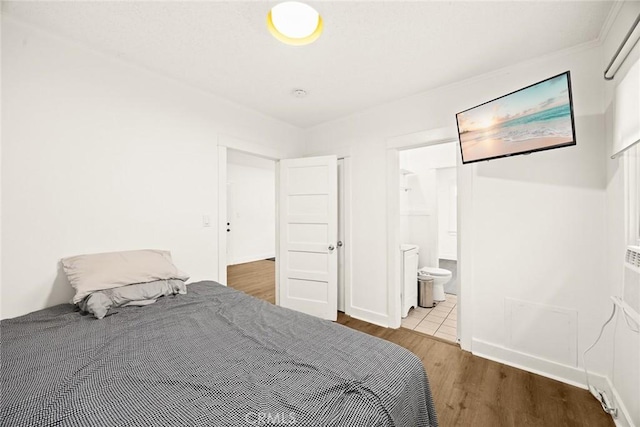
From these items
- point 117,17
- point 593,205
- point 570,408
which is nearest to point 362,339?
point 570,408

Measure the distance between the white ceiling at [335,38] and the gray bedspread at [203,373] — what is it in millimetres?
1829

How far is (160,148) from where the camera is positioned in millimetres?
2250

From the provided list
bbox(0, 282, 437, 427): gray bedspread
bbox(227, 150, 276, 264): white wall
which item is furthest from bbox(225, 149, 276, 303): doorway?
bbox(0, 282, 437, 427): gray bedspread

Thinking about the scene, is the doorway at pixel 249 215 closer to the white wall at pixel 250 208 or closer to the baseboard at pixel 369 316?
the white wall at pixel 250 208

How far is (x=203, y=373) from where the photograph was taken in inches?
38.0

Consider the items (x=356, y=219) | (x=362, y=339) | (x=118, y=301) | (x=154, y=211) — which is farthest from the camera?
(x=356, y=219)

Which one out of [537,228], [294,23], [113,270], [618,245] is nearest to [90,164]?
[113,270]

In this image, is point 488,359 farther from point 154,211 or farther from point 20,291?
point 20,291

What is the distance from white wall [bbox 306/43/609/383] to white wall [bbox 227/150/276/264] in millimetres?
4572

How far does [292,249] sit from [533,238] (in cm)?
241

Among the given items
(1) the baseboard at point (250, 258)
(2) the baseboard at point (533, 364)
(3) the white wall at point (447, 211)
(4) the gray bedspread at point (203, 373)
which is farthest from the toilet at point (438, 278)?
(1) the baseboard at point (250, 258)

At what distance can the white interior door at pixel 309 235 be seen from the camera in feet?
10.0

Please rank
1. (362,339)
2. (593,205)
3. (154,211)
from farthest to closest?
1. (154,211)
2. (593,205)
3. (362,339)

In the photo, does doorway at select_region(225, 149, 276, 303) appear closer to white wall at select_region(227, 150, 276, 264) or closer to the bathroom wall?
white wall at select_region(227, 150, 276, 264)
